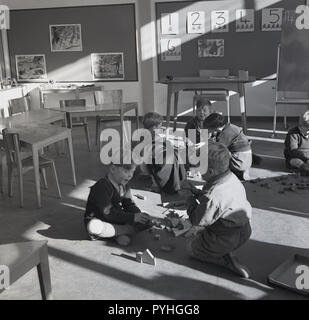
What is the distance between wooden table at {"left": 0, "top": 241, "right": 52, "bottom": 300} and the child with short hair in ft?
9.77

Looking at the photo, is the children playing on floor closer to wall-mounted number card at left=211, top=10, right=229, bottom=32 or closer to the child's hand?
the child's hand

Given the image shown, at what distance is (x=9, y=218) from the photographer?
4.66m

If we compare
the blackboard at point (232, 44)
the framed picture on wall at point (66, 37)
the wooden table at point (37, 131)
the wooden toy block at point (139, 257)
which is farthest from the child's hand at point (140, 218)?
the framed picture on wall at point (66, 37)

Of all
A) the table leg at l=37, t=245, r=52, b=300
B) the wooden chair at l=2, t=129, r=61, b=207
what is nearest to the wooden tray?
the table leg at l=37, t=245, r=52, b=300

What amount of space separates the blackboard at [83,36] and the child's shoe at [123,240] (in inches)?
238

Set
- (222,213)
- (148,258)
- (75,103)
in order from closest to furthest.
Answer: (222,213)
(148,258)
(75,103)

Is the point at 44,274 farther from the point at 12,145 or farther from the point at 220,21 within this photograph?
the point at 220,21

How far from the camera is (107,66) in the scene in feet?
31.5

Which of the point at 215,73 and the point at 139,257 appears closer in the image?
the point at 139,257

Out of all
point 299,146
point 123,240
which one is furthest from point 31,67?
point 123,240

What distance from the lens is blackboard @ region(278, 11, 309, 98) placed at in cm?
760

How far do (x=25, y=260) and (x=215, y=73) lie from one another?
7034 millimetres
